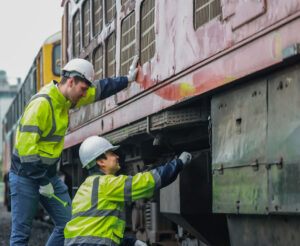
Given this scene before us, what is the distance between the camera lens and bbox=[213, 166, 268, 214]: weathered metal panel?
12.3ft

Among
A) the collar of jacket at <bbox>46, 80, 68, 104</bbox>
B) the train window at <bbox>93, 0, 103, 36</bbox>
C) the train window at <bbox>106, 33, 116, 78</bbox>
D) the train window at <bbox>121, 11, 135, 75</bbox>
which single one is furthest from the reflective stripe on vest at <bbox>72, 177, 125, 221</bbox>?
the train window at <bbox>93, 0, 103, 36</bbox>

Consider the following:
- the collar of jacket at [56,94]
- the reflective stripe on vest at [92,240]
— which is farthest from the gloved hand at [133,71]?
the reflective stripe on vest at [92,240]

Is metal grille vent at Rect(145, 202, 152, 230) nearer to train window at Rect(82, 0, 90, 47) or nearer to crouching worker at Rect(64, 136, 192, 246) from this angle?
train window at Rect(82, 0, 90, 47)

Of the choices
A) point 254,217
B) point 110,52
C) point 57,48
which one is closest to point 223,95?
point 254,217

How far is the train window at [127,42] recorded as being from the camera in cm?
624

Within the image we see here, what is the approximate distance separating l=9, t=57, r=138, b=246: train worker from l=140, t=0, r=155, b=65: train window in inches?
28.5

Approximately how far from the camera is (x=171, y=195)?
5461 mm

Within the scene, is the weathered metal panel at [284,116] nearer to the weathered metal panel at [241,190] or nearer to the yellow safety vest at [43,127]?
the weathered metal panel at [241,190]

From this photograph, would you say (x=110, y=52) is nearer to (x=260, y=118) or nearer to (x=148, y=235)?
(x=148, y=235)

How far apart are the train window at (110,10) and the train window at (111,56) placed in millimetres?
207

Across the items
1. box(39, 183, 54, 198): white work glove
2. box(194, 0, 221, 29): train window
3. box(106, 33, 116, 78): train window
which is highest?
box(106, 33, 116, 78): train window

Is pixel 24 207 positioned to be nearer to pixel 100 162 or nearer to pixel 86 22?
pixel 100 162

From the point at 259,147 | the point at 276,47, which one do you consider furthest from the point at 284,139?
the point at 276,47

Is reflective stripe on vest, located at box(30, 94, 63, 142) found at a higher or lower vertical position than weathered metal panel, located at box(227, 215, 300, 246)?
higher
